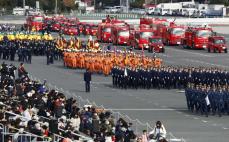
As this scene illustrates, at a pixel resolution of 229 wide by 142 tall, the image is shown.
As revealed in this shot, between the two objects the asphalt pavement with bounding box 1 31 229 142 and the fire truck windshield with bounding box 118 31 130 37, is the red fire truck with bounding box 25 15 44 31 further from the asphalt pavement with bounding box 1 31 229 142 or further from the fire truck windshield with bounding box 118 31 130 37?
the asphalt pavement with bounding box 1 31 229 142

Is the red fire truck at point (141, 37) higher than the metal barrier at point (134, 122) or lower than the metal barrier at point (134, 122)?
lower

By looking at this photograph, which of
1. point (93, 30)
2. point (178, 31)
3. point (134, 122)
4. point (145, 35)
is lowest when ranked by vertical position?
point (93, 30)

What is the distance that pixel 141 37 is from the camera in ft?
274

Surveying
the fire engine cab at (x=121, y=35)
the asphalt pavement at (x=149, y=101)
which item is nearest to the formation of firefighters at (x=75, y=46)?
the asphalt pavement at (x=149, y=101)

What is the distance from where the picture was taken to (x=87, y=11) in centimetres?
18288

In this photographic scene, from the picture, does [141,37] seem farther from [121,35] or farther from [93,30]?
[93,30]

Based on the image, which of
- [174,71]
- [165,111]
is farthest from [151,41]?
[165,111]

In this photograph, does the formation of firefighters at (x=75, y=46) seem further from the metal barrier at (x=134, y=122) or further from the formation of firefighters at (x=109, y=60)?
the metal barrier at (x=134, y=122)

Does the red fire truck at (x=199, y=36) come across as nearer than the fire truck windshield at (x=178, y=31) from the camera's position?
Yes

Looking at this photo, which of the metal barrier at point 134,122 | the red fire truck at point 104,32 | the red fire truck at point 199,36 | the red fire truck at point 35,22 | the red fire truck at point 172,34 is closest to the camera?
the metal barrier at point 134,122

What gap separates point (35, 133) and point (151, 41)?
172 ft

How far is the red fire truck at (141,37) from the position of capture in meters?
82.9

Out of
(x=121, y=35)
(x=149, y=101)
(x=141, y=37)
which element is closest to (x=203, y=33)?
(x=141, y=37)

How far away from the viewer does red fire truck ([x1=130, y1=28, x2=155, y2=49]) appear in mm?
82875
